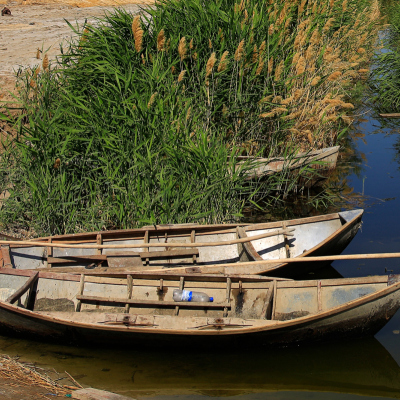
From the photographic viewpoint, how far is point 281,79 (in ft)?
28.5

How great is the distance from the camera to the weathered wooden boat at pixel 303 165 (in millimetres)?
8172

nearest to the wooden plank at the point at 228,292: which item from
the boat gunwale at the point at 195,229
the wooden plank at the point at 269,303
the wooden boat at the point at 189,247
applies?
the wooden plank at the point at 269,303

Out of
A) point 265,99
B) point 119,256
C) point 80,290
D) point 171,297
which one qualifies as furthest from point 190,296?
point 265,99

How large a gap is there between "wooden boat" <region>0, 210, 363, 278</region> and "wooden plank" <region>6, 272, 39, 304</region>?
505 millimetres

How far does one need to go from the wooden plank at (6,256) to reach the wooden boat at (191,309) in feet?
1.31

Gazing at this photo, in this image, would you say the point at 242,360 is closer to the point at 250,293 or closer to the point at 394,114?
Answer: the point at 250,293

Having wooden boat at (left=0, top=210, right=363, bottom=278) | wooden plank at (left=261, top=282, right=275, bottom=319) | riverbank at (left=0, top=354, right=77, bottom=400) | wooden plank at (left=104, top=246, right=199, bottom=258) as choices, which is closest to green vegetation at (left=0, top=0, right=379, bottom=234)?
wooden boat at (left=0, top=210, right=363, bottom=278)

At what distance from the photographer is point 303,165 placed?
8.47 metres

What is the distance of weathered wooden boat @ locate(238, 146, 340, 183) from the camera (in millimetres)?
8172

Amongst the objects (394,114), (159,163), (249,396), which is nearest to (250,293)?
(249,396)

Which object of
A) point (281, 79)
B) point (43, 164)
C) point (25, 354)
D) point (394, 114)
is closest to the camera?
point (25, 354)

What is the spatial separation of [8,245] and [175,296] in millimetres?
2364

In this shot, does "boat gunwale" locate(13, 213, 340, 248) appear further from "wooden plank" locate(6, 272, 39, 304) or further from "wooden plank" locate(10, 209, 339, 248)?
"wooden plank" locate(6, 272, 39, 304)

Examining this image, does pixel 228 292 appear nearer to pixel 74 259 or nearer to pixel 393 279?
pixel 393 279
